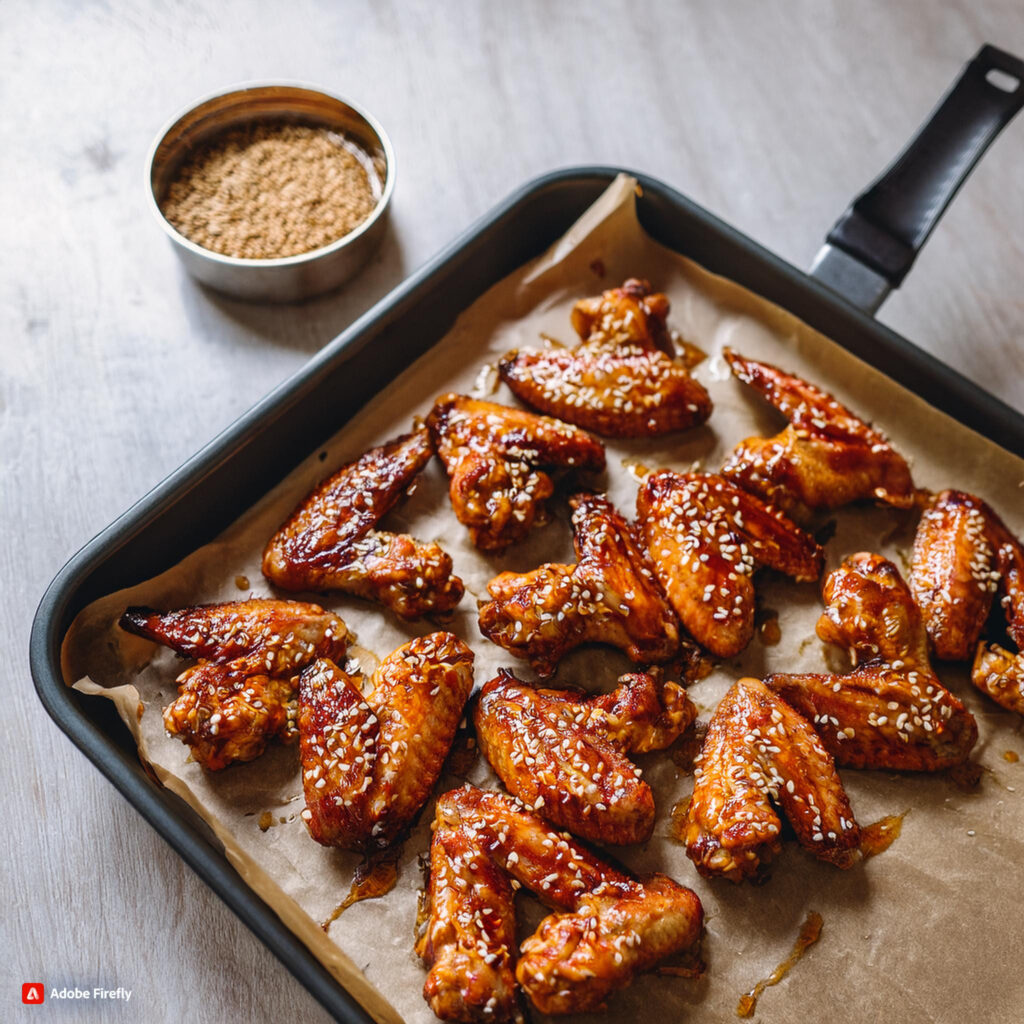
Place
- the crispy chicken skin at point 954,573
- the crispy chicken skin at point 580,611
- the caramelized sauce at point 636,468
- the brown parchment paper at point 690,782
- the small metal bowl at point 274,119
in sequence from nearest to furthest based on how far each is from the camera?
1. the brown parchment paper at point 690,782
2. the crispy chicken skin at point 580,611
3. the crispy chicken skin at point 954,573
4. the caramelized sauce at point 636,468
5. the small metal bowl at point 274,119

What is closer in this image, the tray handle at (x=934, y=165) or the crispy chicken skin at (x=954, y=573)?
the crispy chicken skin at (x=954, y=573)

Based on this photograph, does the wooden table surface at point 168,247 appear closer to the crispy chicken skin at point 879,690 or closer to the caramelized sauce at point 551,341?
Result: the caramelized sauce at point 551,341

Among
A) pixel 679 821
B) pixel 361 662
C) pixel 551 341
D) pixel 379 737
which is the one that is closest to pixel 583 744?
pixel 679 821

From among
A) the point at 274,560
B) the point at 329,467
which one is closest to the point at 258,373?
the point at 329,467

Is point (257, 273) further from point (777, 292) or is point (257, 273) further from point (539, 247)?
point (777, 292)

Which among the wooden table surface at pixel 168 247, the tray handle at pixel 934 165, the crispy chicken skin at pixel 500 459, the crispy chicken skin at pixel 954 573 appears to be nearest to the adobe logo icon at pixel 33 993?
the wooden table surface at pixel 168 247

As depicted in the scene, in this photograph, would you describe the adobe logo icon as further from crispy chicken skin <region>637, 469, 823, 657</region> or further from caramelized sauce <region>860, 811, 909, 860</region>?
caramelized sauce <region>860, 811, 909, 860</region>
